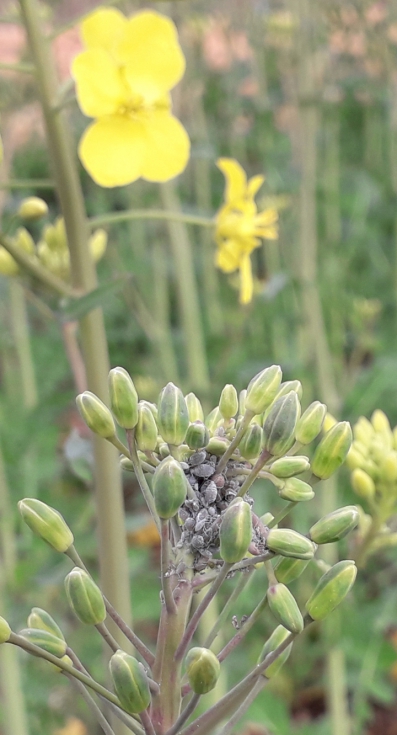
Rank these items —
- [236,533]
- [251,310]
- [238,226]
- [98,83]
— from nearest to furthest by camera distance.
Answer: [236,533], [98,83], [238,226], [251,310]

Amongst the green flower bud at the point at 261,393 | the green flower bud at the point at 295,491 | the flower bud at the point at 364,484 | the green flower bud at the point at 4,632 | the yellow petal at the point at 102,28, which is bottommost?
the flower bud at the point at 364,484

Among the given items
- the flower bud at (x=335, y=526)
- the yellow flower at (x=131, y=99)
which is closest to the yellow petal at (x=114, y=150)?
the yellow flower at (x=131, y=99)

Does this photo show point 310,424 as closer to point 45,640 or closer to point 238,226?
point 45,640

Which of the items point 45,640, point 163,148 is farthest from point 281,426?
point 163,148

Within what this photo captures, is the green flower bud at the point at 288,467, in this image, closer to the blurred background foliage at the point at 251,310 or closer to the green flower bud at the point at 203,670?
the green flower bud at the point at 203,670

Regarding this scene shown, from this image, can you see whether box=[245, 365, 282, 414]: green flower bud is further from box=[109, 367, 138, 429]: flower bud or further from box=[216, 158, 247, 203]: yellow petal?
box=[216, 158, 247, 203]: yellow petal

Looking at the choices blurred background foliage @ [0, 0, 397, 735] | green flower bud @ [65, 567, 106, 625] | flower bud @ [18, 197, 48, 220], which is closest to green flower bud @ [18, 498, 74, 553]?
green flower bud @ [65, 567, 106, 625]
